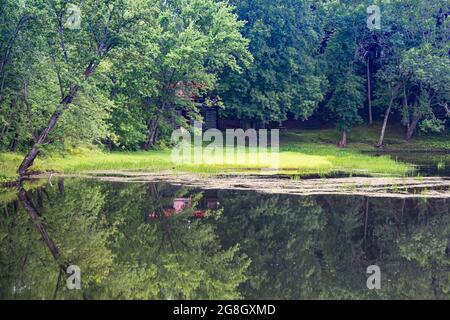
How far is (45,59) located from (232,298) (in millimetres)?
18532

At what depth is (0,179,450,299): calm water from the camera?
388 inches

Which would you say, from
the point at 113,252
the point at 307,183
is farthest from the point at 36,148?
the point at 113,252

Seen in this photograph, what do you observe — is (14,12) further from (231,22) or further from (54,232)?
(231,22)

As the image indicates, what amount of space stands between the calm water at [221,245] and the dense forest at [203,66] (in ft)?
22.9

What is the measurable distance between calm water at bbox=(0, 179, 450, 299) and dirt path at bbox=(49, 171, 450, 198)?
4.14 ft

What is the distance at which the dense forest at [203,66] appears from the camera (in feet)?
80.8

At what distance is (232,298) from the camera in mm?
9203

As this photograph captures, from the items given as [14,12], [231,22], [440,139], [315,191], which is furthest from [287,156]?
[440,139]

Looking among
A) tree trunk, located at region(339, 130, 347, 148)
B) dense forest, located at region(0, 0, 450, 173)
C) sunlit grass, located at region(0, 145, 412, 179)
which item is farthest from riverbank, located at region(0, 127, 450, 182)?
tree trunk, located at region(339, 130, 347, 148)

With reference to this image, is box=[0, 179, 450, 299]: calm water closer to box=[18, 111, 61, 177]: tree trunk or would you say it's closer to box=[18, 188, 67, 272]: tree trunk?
box=[18, 188, 67, 272]: tree trunk

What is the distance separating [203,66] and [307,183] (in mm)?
19471

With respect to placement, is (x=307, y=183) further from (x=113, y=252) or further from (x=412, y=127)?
(x=412, y=127)

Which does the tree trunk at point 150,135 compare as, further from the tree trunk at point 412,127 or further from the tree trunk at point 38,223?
the tree trunk at point 412,127

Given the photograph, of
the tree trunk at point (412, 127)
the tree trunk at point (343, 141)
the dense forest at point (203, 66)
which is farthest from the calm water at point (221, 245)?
the tree trunk at point (412, 127)
